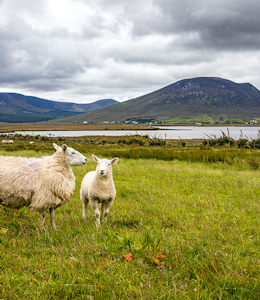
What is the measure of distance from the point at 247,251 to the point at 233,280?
1.22 meters

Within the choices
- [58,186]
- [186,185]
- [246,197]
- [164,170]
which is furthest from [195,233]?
[164,170]

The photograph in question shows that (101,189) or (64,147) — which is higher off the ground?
(64,147)

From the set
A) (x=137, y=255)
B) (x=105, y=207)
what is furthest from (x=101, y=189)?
(x=137, y=255)

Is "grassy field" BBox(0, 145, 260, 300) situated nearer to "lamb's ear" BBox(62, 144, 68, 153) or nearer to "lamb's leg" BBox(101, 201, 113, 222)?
"lamb's leg" BBox(101, 201, 113, 222)

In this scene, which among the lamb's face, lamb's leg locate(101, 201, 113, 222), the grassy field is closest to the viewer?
the grassy field

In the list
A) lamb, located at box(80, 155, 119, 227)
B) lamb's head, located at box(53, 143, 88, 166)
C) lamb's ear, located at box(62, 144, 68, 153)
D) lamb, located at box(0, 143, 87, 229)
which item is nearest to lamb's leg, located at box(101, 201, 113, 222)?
lamb, located at box(80, 155, 119, 227)

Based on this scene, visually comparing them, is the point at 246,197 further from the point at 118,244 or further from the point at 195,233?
the point at 118,244

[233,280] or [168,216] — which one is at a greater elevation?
[233,280]

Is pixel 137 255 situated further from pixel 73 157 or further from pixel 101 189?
pixel 73 157

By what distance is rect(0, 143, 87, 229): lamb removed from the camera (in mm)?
5047

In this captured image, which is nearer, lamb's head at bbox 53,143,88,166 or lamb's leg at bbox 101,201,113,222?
lamb's head at bbox 53,143,88,166

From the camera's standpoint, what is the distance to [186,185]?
32.8 feet

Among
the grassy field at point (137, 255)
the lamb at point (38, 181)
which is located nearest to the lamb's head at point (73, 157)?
the lamb at point (38, 181)

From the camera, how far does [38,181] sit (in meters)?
5.21
